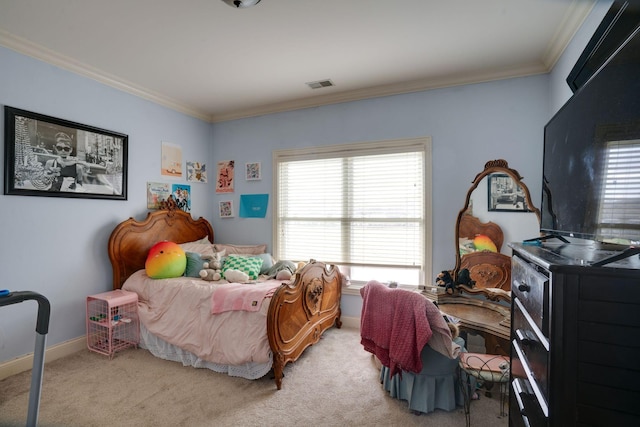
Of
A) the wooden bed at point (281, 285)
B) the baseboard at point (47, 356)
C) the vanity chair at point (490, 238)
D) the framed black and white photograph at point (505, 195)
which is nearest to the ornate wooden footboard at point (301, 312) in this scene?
the wooden bed at point (281, 285)

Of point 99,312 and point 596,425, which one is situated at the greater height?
point 596,425

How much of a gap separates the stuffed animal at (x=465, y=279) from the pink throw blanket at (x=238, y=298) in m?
1.53

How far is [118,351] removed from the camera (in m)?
2.78

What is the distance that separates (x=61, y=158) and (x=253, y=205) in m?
1.97

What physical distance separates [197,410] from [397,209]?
250cm

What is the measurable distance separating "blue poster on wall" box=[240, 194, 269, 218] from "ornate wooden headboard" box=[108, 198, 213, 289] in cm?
61

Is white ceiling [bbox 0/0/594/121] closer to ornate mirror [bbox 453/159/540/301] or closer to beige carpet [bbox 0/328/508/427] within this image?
ornate mirror [bbox 453/159/540/301]

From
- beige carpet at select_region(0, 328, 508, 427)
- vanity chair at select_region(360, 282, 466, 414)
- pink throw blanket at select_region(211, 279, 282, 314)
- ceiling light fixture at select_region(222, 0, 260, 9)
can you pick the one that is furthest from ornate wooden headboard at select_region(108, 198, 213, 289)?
vanity chair at select_region(360, 282, 466, 414)

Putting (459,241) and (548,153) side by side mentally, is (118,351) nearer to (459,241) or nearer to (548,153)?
(459,241)

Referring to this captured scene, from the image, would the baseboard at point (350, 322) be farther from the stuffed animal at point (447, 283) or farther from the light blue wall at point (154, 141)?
the stuffed animal at point (447, 283)

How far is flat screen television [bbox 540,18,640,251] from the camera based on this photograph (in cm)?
80

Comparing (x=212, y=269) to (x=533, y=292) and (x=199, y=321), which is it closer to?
(x=199, y=321)

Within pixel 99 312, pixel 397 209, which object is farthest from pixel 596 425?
pixel 99 312

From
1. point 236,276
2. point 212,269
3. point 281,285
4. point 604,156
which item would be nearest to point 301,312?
point 281,285
